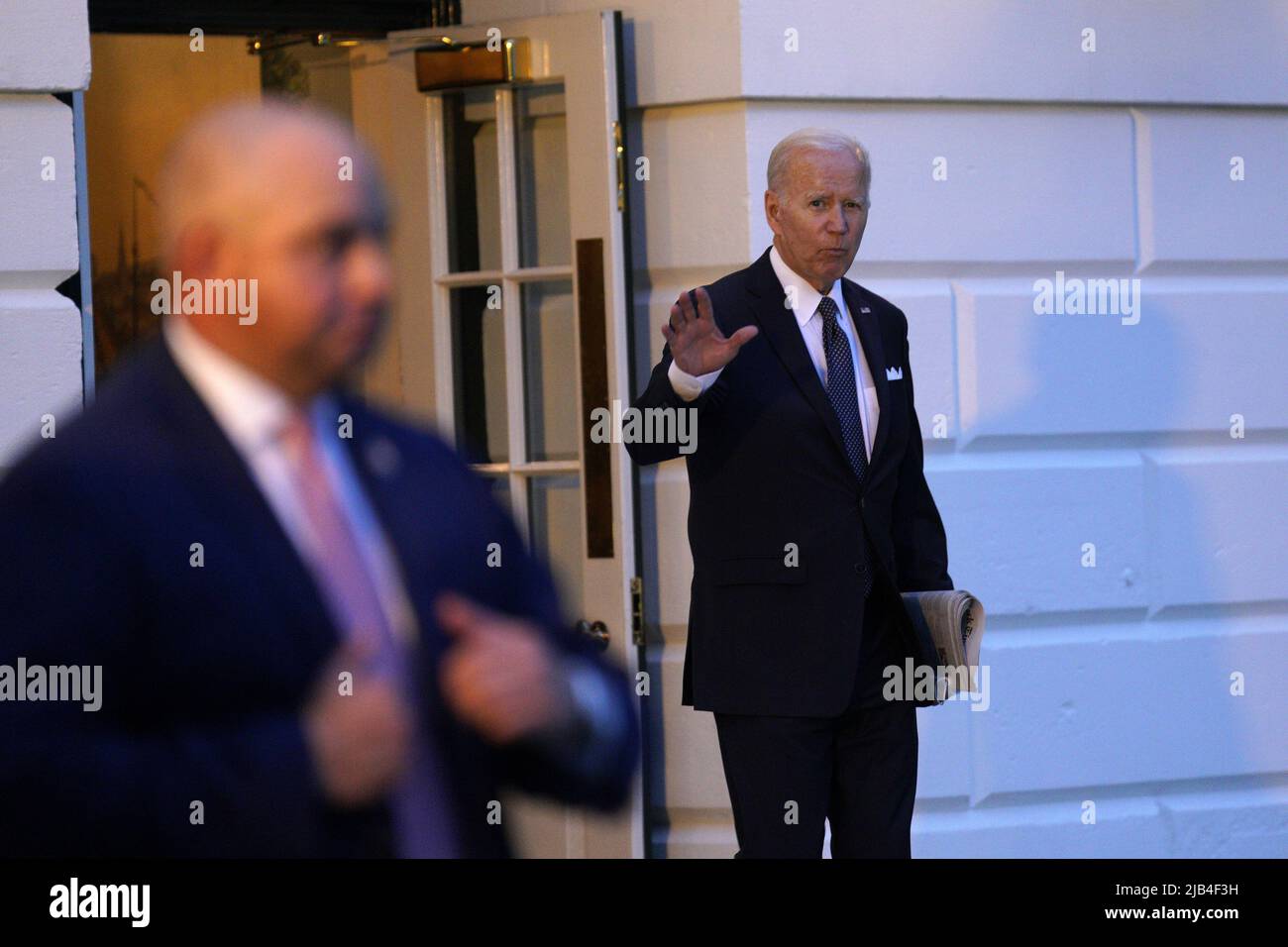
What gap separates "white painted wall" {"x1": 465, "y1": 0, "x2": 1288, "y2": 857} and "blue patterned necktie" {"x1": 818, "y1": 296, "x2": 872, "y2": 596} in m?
0.87

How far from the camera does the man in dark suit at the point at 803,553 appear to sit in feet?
11.1

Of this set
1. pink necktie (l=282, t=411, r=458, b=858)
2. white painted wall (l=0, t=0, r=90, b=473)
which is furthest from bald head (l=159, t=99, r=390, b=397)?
white painted wall (l=0, t=0, r=90, b=473)

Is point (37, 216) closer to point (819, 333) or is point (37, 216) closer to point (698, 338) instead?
point (698, 338)

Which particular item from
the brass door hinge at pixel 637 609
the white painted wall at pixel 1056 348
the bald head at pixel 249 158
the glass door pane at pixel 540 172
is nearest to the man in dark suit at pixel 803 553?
the brass door hinge at pixel 637 609

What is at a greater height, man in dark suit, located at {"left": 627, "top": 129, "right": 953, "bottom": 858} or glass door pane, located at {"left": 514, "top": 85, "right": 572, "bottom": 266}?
glass door pane, located at {"left": 514, "top": 85, "right": 572, "bottom": 266}

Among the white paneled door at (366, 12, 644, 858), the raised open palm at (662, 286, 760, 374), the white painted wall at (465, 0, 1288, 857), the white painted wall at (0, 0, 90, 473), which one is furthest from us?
the white painted wall at (465, 0, 1288, 857)

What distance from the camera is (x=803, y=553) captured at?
11.3 ft

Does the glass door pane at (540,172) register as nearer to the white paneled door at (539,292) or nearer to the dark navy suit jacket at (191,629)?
the white paneled door at (539,292)

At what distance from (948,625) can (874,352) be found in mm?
583

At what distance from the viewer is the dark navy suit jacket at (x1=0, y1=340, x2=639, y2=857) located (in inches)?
54.9

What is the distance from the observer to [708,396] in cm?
338

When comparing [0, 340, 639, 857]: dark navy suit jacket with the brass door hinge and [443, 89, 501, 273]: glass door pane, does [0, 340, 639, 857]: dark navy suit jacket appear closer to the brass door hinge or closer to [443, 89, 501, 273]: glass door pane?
the brass door hinge
